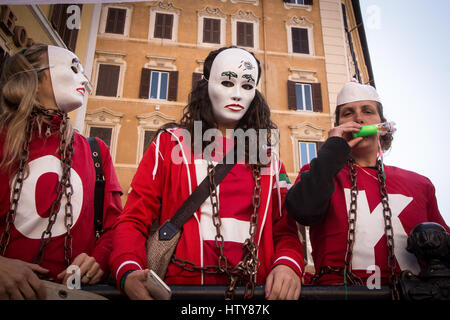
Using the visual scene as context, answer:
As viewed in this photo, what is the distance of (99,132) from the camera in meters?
13.3

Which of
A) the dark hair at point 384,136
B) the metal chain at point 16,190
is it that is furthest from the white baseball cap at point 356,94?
the metal chain at point 16,190

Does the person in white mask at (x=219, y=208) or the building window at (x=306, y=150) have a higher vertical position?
the building window at (x=306, y=150)

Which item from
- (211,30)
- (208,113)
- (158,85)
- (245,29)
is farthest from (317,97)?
(208,113)

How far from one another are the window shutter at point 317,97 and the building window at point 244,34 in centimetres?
339

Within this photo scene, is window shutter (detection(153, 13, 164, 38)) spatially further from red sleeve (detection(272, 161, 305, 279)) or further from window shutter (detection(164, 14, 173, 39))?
red sleeve (detection(272, 161, 305, 279))

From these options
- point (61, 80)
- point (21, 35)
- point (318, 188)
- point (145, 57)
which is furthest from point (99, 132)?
point (318, 188)

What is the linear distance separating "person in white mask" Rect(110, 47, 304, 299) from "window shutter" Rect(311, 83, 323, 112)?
1307cm

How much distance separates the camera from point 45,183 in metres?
2.02

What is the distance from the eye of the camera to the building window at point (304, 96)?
1476cm

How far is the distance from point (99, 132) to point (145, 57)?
3925mm

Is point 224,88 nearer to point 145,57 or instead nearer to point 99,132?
point 99,132

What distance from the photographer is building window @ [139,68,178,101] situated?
14.3 meters

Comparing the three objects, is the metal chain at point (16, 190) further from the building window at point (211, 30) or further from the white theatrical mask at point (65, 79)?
the building window at point (211, 30)

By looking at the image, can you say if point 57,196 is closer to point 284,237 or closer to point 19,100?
point 19,100
